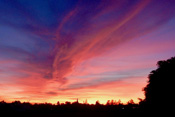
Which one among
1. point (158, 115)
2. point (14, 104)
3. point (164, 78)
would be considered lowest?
point (158, 115)

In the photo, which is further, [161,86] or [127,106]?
[127,106]

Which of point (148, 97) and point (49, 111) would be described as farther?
point (148, 97)

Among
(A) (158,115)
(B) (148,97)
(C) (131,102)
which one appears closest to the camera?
(A) (158,115)

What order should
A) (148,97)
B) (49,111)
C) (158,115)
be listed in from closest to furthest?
(158,115) → (49,111) → (148,97)

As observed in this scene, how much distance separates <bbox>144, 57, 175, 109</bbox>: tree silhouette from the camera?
3658 cm

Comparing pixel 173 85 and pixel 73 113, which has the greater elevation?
pixel 173 85

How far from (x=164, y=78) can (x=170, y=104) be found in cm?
559

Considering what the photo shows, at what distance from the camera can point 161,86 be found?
128 feet

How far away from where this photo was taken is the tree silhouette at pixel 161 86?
36578 millimetres

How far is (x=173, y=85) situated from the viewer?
120 ft


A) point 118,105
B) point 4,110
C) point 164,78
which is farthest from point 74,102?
point 164,78

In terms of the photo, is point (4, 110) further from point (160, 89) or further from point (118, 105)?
point (160, 89)

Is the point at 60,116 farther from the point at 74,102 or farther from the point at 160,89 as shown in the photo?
the point at 160,89

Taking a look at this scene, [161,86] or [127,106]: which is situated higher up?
[161,86]
